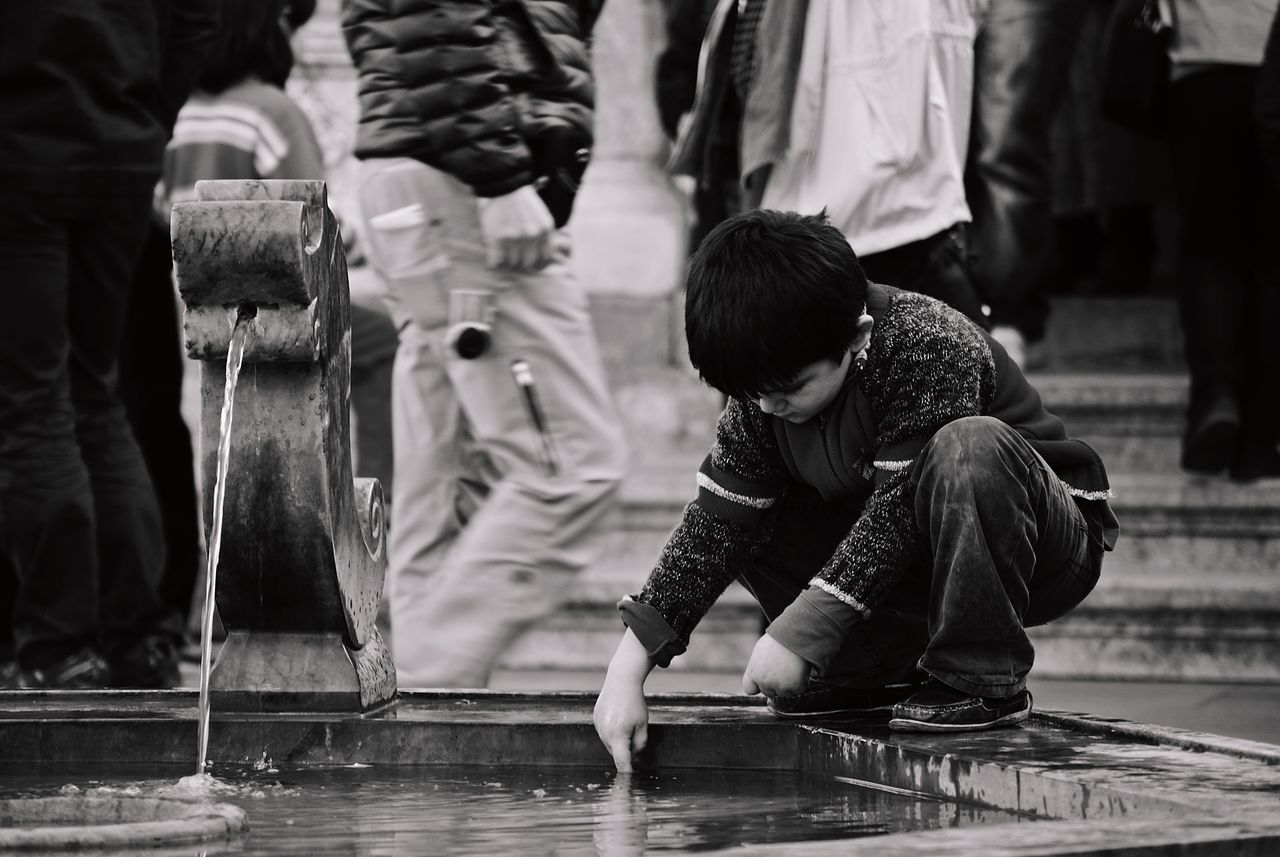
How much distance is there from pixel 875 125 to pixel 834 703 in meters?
1.24

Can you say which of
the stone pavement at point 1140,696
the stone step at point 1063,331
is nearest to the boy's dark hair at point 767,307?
the stone pavement at point 1140,696

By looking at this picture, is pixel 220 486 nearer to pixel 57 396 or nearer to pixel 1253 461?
pixel 57 396

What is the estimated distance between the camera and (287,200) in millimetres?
3438

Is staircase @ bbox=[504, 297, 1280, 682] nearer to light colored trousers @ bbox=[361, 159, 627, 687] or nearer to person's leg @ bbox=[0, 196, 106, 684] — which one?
light colored trousers @ bbox=[361, 159, 627, 687]

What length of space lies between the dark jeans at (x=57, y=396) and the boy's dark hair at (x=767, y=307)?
1805 mm

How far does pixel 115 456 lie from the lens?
188 inches

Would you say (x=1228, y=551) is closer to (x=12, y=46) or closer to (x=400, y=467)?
(x=400, y=467)

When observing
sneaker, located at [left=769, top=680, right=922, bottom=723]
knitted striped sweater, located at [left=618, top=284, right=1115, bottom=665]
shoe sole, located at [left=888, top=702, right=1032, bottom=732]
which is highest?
knitted striped sweater, located at [left=618, top=284, right=1115, bottom=665]

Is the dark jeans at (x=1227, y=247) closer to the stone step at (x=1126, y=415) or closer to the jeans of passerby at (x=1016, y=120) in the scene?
the jeans of passerby at (x=1016, y=120)

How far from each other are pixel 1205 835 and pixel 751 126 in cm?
225

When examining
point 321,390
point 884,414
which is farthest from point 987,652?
point 321,390

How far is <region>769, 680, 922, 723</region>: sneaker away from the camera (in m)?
3.42

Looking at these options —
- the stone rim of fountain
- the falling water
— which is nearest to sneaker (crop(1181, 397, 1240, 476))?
the falling water

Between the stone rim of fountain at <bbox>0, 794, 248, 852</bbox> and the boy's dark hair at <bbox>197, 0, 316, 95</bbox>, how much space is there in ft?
9.56
